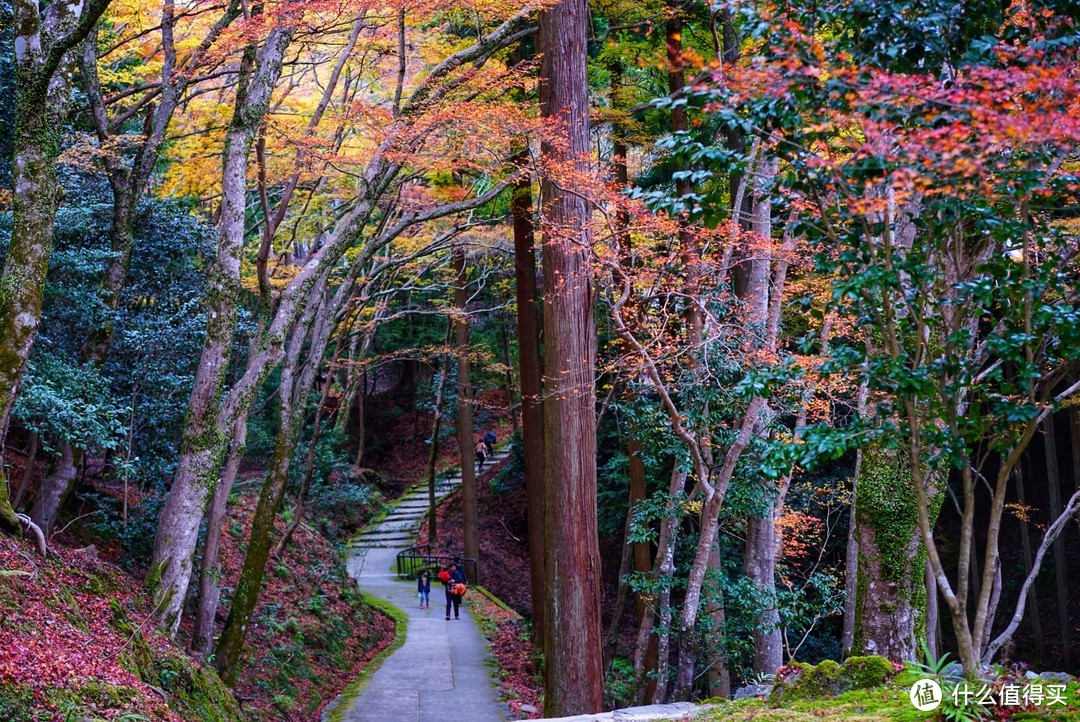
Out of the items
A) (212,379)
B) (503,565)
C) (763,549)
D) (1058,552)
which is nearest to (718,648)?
(763,549)

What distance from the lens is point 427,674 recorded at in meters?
12.8

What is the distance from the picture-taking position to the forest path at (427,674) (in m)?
10.8

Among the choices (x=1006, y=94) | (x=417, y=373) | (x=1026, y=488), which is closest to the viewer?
(x=1006, y=94)

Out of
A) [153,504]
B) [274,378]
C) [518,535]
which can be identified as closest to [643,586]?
[153,504]

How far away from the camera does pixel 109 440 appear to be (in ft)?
28.2

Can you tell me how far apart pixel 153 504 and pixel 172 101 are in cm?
531

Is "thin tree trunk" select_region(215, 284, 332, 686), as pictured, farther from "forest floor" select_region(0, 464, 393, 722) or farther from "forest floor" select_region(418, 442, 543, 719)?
"forest floor" select_region(418, 442, 543, 719)

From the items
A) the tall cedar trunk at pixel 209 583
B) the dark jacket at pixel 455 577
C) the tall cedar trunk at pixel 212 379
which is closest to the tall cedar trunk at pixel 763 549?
the tall cedar trunk at pixel 212 379

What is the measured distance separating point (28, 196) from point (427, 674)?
918 centimetres

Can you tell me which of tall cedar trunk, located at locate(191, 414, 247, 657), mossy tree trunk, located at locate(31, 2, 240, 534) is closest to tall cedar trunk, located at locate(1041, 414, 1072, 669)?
tall cedar trunk, located at locate(191, 414, 247, 657)

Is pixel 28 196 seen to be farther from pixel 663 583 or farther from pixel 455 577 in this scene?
pixel 455 577

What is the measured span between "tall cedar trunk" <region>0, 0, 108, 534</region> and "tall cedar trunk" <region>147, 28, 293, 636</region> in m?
1.60

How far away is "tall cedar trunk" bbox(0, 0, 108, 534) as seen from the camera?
656 centimetres

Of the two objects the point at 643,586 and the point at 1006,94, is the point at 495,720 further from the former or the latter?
the point at 1006,94
